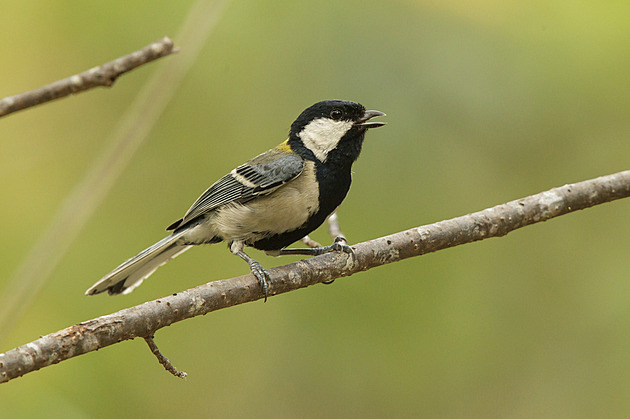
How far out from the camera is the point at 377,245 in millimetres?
2654

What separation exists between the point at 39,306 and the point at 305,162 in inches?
68.2

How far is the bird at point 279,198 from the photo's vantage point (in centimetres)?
310

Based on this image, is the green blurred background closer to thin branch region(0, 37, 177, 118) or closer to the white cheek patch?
the white cheek patch

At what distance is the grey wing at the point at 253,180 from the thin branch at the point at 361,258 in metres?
0.62

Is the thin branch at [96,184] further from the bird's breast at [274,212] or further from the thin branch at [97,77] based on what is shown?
the thin branch at [97,77]

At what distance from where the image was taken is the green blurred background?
12.2 feet

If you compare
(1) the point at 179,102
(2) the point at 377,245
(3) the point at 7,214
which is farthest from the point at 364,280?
(3) the point at 7,214

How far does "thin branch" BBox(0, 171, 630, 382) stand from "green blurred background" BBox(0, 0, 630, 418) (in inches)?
39.3

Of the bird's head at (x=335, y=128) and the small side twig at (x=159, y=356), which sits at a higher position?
the bird's head at (x=335, y=128)

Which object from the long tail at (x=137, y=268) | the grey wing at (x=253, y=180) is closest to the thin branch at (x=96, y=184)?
the long tail at (x=137, y=268)

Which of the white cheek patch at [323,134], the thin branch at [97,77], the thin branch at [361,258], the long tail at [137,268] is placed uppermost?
the thin branch at [97,77]

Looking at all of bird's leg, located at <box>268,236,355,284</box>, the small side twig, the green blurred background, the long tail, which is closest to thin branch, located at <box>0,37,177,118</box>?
the small side twig

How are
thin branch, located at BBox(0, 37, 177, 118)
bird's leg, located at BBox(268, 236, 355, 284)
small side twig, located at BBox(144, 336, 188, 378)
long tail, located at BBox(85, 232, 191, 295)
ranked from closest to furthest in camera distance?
thin branch, located at BBox(0, 37, 177, 118) → small side twig, located at BBox(144, 336, 188, 378) → bird's leg, located at BBox(268, 236, 355, 284) → long tail, located at BBox(85, 232, 191, 295)

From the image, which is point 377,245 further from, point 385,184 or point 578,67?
point 578,67
